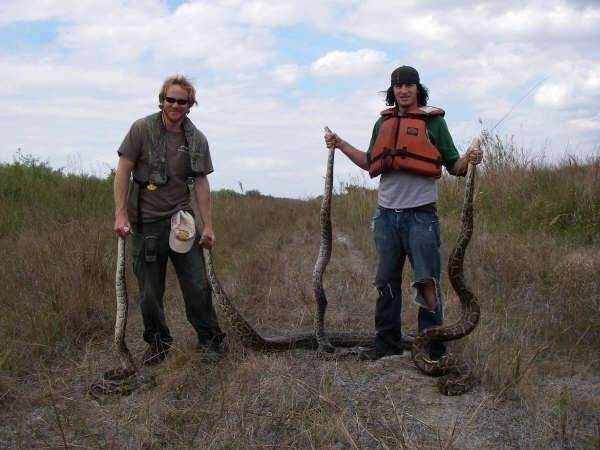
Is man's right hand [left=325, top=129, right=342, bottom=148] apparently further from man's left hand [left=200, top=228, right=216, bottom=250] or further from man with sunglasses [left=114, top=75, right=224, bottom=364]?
man's left hand [left=200, top=228, right=216, bottom=250]

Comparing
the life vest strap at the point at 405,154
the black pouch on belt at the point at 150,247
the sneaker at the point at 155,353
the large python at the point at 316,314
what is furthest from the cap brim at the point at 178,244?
the life vest strap at the point at 405,154

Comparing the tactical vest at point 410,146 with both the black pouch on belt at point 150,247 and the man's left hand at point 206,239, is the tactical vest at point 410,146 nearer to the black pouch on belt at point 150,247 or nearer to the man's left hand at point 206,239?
the man's left hand at point 206,239

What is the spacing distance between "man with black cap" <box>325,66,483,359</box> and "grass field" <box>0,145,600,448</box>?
587mm

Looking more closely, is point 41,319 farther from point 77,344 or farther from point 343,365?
point 343,365

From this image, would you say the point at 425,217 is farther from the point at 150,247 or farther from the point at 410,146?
the point at 150,247

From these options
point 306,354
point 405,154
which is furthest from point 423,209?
point 306,354

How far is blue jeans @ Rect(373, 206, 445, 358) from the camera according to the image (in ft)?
15.1

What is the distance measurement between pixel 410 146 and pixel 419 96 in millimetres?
497

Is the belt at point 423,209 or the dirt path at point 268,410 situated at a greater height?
the belt at point 423,209

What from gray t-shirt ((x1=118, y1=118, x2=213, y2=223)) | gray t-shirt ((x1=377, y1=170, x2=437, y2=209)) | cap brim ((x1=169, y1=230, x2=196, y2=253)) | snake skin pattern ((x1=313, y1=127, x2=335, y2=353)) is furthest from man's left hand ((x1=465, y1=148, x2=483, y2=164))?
cap brim ((x1=169, y1=230, x2=196, y2=253))

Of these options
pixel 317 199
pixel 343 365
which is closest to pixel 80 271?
pixel 343 365

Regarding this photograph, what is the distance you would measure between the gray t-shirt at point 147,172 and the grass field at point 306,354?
1176 millimetres

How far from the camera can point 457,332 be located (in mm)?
4539

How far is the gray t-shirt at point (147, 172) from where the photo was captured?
4.87 metres
